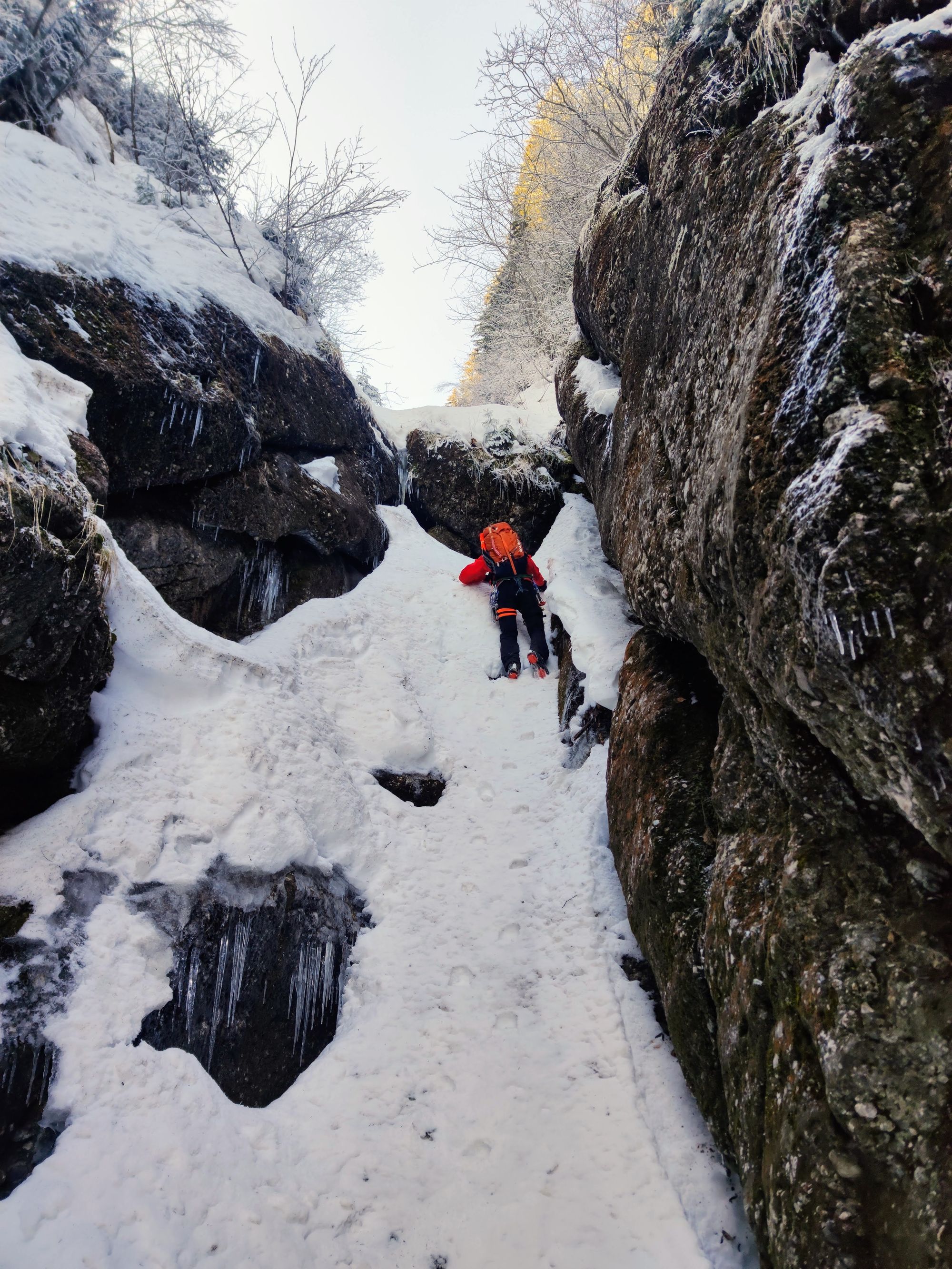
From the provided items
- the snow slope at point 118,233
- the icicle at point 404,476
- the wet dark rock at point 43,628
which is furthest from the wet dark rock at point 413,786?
the icicle at point 404,476

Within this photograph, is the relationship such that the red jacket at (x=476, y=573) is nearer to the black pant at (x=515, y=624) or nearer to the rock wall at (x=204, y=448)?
the black pant at (x=515, y=624)

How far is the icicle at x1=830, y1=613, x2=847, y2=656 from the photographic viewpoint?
225 centimetres

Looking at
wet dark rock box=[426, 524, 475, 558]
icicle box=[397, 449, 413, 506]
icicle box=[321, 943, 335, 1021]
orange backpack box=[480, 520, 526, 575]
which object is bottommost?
icicle box=[321, 943, 335, 1021]

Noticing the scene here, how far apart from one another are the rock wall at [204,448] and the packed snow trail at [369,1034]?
1504 mm

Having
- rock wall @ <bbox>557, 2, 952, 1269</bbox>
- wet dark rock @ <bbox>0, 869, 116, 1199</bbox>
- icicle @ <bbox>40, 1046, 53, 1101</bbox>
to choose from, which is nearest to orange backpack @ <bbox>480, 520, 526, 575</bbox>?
rock wall @ <bbox>557, 2, 952, 1269</bbox>

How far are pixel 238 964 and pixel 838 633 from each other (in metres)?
4.22

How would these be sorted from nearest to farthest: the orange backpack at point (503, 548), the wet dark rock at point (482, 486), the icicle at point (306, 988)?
the icicle at point (306, 988) → the orange backpack at point (503, 548) → the wet dark rock at point (482, 486)

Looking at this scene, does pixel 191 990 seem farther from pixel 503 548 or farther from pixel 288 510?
pixel 503 548

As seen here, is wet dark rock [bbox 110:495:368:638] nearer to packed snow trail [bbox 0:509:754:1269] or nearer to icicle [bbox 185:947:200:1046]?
packed snow trail [bbox 0:509:754:1269]

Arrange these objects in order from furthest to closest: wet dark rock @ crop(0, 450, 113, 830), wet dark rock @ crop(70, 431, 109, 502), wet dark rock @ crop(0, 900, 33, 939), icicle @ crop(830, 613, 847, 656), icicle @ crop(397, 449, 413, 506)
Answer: icicle @ crop(397, 449, 413, 506) < wet dark rock @ crop(70, 431, 109, 502) < wet dark rock @ crop(0, 450, 113, 830) < wet dark rock @ crop(0, 900, 33, 939) < icicle @ crop(830, 613, 847, 656)

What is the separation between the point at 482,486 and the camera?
12172 mm

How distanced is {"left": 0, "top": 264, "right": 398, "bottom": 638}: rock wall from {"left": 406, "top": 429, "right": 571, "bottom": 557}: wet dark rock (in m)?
2.35

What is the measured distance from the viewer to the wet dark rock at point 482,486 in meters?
12.1

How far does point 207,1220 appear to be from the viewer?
2979mm
